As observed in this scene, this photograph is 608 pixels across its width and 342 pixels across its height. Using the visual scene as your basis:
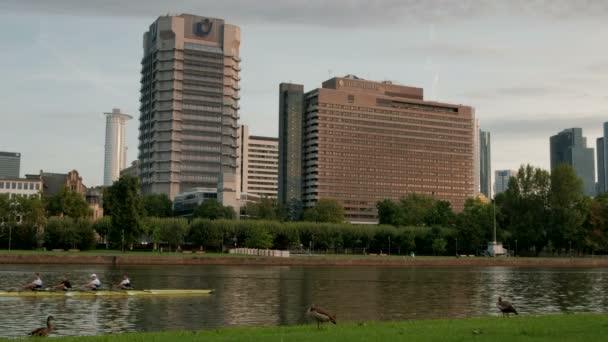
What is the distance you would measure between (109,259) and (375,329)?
102844 millimetres

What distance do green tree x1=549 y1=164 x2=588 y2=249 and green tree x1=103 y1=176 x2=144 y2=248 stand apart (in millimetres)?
110666

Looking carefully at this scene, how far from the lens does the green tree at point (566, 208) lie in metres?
184

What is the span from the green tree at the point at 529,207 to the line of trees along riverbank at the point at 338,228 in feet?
0.88

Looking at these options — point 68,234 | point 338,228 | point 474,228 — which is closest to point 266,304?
point 68,234

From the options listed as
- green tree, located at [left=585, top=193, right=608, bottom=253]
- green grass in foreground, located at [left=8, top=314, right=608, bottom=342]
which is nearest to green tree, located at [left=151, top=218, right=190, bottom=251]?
green tree, located at [left=585, top=193, right=608, bottom=253]

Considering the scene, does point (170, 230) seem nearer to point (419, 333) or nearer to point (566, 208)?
point (566, 208)

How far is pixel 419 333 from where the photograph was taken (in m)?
28.3

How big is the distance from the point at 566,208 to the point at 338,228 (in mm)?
62385

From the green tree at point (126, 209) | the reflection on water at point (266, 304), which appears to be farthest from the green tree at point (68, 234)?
the reflection on water at point (266, 304)

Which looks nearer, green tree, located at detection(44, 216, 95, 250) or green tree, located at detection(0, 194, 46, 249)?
green tree, located at detection(44, 216, 95, 250)

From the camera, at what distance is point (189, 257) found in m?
134

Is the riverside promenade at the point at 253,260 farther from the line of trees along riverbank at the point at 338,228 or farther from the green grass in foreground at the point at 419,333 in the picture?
the green grass in foreground at the point at 419,333

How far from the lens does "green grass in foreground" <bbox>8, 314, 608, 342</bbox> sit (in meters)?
26.6

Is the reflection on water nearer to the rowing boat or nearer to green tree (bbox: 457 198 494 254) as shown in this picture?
the rowing boat
